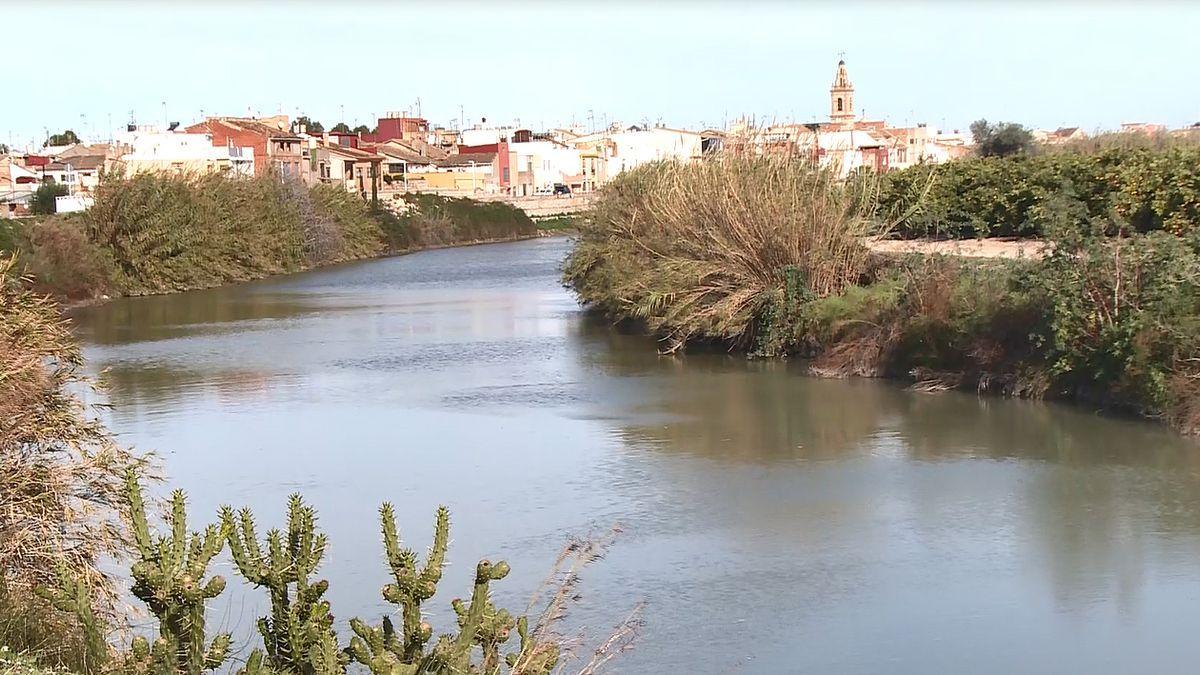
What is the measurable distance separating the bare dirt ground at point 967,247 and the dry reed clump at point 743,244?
2.57 feet

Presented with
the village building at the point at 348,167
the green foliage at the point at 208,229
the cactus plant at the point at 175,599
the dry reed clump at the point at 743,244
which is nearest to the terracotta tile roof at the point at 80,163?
the village building at the point at 348,167

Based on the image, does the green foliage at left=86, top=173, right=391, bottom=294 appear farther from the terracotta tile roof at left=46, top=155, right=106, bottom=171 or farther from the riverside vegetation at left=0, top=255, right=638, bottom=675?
the riverside vegetation at left=0, top=255, right=638, bottom=675

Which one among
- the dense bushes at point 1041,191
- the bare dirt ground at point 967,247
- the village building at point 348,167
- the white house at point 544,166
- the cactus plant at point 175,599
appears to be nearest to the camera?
the cactus plant at point 175,599

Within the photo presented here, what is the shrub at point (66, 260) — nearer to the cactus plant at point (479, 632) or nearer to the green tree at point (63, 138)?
the cactus plant at point (479, 632)

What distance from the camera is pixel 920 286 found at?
25.3 m

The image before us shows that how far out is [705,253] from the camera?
1156 inches

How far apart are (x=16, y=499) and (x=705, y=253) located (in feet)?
64.1

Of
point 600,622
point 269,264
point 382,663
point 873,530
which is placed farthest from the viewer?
point 269,264

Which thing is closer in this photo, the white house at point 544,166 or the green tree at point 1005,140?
the green tree at point 1005,140

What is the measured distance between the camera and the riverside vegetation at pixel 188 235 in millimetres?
45594

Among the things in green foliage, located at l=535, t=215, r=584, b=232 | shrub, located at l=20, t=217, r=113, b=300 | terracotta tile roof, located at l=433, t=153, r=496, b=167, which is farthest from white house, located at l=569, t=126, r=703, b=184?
shrub, located at l=20, t=217, r=113, b=300

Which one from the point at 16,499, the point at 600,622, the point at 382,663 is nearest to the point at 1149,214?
the point at 600,622

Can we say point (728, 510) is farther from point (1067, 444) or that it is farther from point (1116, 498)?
point (1067, 444)

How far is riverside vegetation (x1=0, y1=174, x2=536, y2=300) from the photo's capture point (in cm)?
4559
